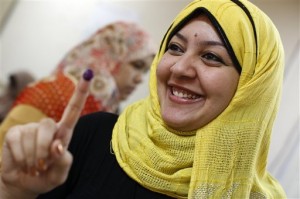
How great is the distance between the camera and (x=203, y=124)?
98 centimetres

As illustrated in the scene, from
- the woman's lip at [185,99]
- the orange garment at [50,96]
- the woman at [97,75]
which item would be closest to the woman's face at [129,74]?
the woman at [97,75]

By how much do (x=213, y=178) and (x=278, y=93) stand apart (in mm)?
320

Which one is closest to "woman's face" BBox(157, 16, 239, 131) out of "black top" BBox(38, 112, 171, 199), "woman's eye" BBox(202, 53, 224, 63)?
"woman's eye" BBox(202, 53, 224, 63)

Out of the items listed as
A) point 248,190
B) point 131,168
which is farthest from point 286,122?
point 131,168

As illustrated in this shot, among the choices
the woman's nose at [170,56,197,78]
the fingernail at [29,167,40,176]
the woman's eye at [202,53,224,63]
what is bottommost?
the fingernail at [29,167,40,176]

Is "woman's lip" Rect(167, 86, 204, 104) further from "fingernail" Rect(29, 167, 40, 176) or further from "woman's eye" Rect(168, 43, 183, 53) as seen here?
"fingernail" Rect(29, 167, 40, 176)

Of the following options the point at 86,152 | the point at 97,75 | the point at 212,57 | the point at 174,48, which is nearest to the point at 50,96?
the point at 97,75

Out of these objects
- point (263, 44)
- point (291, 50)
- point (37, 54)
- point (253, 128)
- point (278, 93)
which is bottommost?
point (37, 54)

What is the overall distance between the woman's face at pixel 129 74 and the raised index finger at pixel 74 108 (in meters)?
1.17

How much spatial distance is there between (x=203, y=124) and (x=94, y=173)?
320 mm

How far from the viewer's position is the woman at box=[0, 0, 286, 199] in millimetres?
951

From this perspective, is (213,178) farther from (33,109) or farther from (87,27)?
(87,27)

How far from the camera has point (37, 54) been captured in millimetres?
3053

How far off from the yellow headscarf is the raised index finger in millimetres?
341
